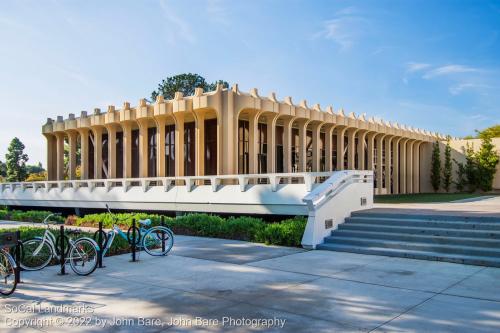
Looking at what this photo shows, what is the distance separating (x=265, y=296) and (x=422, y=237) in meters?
5.94

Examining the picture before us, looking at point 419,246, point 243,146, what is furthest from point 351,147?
point 419,246

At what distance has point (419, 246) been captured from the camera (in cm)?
1086

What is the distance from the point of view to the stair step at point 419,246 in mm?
10008

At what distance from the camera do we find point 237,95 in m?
22.0

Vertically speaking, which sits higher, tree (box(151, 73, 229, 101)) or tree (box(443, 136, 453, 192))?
tree (box(151, 73, 229, 101))

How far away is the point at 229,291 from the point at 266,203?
925 centimetres

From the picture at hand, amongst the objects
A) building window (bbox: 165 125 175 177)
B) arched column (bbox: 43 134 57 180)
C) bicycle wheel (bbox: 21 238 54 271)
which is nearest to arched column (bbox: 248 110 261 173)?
building window (bbox: 165 125 175 177)

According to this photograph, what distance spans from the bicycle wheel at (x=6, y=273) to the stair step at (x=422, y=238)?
797 cm

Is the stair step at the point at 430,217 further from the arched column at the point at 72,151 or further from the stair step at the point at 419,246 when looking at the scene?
A: the arched column at the point at 72,151

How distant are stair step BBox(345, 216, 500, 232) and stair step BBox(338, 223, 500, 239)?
1.00 ft

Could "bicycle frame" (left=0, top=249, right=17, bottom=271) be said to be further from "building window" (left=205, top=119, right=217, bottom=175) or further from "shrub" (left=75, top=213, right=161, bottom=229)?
"building window" (left=205, top=119, right=217, bottom=175)

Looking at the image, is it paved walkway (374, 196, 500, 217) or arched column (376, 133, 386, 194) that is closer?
paved walkway (374, 196, 500, 217)

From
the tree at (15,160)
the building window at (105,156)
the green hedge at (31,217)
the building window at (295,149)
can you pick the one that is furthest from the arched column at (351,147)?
the tree at (15,160)

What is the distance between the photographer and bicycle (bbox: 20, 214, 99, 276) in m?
8.90
